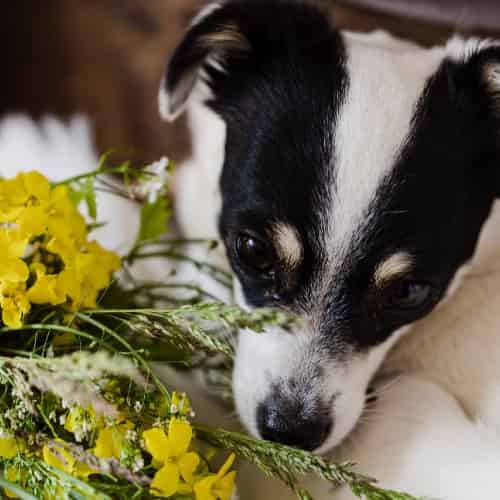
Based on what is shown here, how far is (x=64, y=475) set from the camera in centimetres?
71

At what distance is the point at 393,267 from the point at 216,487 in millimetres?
387

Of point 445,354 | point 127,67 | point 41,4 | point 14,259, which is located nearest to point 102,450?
point 14,259

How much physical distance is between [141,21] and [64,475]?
133cm

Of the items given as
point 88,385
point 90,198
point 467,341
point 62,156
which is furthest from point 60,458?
point 62,156

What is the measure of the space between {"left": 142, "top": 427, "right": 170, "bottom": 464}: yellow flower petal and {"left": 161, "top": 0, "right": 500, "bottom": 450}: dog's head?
0.91ft

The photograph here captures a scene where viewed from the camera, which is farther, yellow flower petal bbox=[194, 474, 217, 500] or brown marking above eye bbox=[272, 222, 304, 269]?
brown marking above eye bbox=[272, 222, 304, 269]

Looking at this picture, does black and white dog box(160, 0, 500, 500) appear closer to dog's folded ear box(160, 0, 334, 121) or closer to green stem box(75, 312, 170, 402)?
dog's folded ear box(160, 0, 334, 121)

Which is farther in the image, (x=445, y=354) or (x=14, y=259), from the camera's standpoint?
(x=445, y=354)

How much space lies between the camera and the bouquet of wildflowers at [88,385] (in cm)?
70

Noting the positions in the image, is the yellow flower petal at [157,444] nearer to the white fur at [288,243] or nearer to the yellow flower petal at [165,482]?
the yellow flower petal at [165,482]

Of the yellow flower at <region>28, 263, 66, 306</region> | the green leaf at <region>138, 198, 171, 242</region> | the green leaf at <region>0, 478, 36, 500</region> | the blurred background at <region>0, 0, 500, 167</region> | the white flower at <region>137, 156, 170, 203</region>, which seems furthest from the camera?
the blurred background at <region>0, 0, 500, 167</region>

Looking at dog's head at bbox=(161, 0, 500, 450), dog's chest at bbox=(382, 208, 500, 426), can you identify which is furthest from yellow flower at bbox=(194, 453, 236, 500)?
dog's chest at bbox=(382, 208, 500, 426)

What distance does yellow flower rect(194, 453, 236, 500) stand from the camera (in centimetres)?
76

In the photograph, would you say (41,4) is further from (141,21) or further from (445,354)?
(445,354)
